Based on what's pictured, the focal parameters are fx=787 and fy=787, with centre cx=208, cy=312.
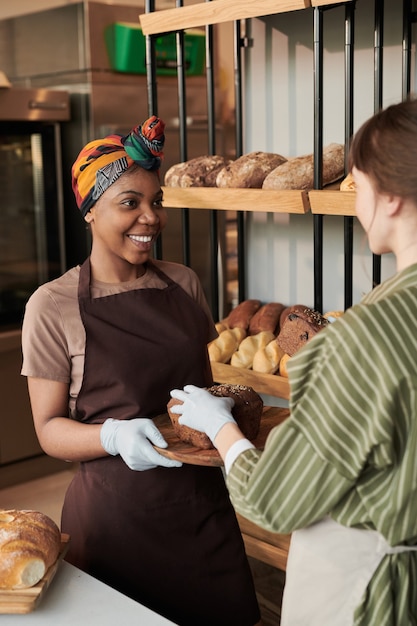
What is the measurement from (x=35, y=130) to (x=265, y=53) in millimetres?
1344

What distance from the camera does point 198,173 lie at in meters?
2.37

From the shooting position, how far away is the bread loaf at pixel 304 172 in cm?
213

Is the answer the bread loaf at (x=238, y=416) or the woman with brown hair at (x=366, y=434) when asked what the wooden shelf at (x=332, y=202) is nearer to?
the bread loaf at (x=238, y=416)

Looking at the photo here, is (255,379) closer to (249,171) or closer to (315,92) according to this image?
(249,171)

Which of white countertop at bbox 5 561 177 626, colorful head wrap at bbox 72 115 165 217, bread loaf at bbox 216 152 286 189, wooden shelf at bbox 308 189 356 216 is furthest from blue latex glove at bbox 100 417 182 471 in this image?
bread loaf at bbox 216 152 286 189

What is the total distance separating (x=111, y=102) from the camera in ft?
11.6

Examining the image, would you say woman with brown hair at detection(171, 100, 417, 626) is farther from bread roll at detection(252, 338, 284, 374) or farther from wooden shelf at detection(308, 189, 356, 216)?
bread roll at detection(252, 338, 284, 374)

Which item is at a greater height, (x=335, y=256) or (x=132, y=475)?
(x=335, y=256)

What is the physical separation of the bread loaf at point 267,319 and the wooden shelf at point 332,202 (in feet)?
1.68

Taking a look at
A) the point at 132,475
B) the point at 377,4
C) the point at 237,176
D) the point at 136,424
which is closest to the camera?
the point at 136,424

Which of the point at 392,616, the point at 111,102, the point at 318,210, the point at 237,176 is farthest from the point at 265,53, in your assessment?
the point at 392,616

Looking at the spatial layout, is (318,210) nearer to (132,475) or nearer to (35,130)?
(132,475)

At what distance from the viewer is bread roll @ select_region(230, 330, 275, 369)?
2318 mm

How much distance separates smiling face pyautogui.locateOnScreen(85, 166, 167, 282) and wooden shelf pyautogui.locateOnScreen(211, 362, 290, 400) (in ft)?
2.15
